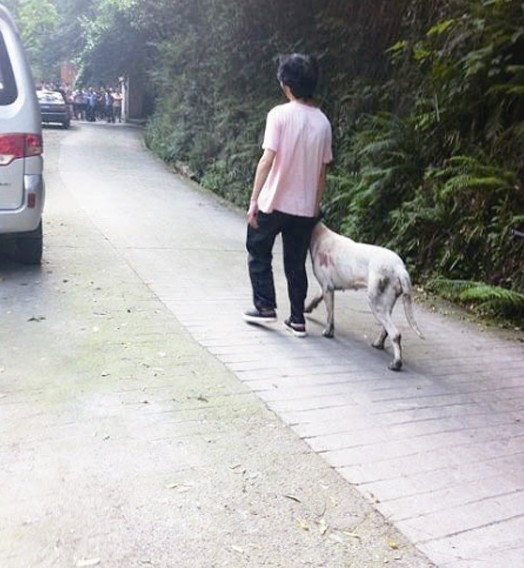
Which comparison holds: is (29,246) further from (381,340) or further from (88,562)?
(88,562)

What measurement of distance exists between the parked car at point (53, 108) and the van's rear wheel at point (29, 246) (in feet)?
75.8

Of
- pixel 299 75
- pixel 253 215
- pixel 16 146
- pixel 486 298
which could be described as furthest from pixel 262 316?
pixel 16 146

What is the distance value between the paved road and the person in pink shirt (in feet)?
1.22

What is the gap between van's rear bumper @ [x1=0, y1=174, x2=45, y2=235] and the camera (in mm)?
6148

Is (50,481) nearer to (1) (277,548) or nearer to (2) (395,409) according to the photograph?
(1) (277,548)

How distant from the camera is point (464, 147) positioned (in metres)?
7.59

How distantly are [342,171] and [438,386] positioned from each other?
20.2 ft

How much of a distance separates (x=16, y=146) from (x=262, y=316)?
2.70 metres

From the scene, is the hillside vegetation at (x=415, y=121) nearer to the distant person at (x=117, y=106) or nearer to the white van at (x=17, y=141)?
the white van at (x=17, y=141)

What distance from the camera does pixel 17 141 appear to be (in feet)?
19.7

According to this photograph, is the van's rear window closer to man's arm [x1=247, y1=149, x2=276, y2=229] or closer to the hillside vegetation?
man's arm [x1=247, y1=149, x2=276, y2=229]

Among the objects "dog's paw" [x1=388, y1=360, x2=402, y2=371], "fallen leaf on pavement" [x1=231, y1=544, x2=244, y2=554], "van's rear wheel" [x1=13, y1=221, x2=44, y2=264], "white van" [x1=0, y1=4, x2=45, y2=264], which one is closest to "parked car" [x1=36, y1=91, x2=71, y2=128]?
"van's rear wheel" [x1=13, y1=221, x2=44, y2=264]

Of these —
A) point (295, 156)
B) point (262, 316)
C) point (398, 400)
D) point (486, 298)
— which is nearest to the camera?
point (398, 400)

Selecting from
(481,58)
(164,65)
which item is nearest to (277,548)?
(481,58)
